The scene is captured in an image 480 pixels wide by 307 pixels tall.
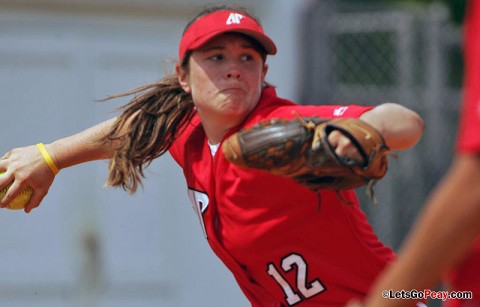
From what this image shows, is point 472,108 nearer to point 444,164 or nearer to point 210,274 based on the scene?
point 444,164

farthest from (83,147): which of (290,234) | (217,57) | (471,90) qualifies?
(471,90)

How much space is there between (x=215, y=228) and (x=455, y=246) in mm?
1633

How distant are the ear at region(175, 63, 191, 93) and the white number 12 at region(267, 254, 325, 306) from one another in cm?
76

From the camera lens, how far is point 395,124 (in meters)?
3.02

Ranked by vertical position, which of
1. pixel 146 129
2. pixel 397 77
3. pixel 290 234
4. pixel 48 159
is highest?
pixel 146 129

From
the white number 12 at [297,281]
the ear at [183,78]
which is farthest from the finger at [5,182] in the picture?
the white number 12 at [297,281]

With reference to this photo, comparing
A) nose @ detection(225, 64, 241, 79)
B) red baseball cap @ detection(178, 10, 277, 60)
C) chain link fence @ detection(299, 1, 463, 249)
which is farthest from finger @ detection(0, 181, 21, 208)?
chain link fence @ detection(299, 1, 463, 249)

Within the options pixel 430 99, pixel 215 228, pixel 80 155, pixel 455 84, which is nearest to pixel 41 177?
pixel 80 155

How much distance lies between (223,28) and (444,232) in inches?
61.9

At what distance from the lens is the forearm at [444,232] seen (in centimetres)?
215

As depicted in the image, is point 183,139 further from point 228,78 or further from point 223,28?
point 223,28

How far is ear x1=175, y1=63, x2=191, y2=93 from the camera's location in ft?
12.7

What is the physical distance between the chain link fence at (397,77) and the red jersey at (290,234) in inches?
162

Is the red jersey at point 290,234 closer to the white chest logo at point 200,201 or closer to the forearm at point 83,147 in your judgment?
the white chest logo at point 200,201
